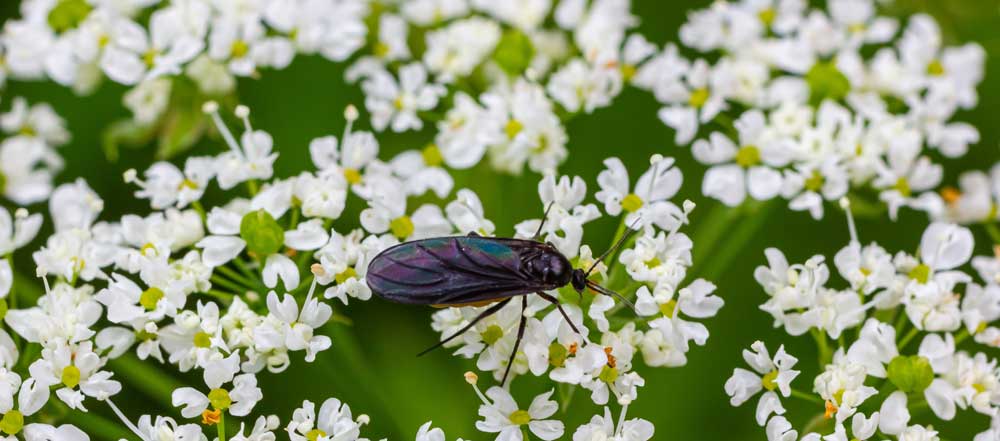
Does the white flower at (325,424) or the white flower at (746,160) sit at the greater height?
the white flower at (746,160)

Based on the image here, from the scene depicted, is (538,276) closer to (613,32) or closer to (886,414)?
(886,414)

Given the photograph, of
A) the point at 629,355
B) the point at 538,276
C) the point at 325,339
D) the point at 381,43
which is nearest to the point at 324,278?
the point at 325,339

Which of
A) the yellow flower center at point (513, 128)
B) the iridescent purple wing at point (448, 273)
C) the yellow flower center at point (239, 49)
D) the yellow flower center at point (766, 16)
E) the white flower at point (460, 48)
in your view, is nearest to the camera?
the iridescent purple wing at point (448, 273)

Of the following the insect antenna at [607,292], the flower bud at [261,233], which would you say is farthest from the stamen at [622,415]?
the flower bud at [261,233]

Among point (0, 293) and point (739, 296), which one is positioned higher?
point (0, 293)

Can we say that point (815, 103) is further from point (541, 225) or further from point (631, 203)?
point (541, 225)

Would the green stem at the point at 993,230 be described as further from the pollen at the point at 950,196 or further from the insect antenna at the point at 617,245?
the insect antenna at the point at 617,245

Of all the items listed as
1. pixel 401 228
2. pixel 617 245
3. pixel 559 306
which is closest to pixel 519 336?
pixel 559 306
